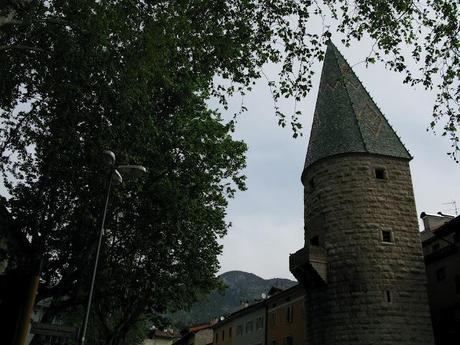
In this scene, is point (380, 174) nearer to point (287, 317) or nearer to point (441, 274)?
point (441, 274)

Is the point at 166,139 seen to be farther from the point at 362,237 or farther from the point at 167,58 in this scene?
the point at 362,237

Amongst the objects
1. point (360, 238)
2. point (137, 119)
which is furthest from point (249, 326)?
point (137, 119)

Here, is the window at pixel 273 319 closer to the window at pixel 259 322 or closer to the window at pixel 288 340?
the window at pixel 259 322

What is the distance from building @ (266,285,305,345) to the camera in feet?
111

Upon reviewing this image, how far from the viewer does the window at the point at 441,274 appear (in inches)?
1001

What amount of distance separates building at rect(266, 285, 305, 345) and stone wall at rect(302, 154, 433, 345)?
10.2 meters

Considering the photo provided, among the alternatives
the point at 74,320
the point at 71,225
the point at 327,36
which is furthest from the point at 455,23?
the point at 74,320

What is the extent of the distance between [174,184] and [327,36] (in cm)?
1044

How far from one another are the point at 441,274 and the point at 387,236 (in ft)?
17.3

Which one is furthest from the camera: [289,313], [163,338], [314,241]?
[163,338]

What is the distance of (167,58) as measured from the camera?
44.7 feet

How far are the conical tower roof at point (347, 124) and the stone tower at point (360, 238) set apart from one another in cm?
6

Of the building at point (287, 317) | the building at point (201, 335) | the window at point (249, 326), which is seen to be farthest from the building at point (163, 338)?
the building at point (287, 317)

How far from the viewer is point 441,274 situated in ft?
84.2
